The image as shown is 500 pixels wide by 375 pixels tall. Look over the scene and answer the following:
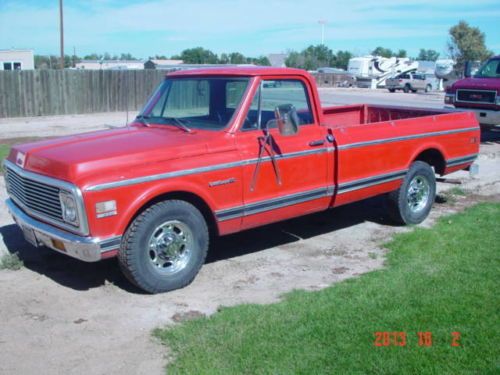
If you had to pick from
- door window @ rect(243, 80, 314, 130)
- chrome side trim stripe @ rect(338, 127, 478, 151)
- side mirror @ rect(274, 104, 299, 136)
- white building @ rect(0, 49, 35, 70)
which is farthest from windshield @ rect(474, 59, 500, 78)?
white building @ rect(0, 49, 35, 70)

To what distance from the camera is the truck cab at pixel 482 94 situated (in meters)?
15.2

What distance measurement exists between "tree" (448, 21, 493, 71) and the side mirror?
5666 centimetres

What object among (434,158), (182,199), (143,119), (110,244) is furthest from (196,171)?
(434,158)

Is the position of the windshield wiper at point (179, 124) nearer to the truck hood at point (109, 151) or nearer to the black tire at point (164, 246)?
the truck hood at point (109, 151)

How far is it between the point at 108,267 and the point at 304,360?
9.07 ft

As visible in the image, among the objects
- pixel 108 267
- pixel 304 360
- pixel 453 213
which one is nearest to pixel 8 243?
pixel 108 267

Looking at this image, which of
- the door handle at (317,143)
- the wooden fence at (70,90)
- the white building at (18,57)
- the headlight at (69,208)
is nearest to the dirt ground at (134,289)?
the headlight at (69,208)

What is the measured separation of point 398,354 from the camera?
4176mm

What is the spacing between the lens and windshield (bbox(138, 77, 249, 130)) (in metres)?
6.00

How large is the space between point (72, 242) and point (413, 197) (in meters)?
4.57

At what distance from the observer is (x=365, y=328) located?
15.0 ft

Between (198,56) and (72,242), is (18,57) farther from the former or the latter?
(72,242)

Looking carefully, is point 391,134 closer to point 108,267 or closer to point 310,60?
point 108,267

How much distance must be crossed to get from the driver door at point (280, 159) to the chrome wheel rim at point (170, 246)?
0.66m
